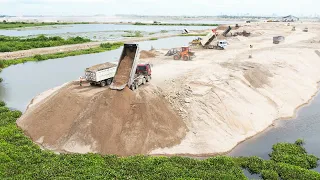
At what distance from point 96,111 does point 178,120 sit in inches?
228

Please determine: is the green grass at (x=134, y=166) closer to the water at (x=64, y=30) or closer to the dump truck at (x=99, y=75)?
the dump truck at (x=99, y=75)

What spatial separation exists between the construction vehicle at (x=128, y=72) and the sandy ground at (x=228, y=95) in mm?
1256

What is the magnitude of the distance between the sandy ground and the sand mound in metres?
0.93

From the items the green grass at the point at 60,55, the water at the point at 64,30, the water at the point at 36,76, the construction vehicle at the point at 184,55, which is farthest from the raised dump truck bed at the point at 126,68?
the water at the point at 64,30

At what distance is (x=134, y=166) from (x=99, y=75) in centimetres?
1159

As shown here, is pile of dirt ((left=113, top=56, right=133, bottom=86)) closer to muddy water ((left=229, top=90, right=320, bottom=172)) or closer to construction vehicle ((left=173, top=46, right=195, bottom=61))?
muddy water ((left=229, top=90, right=320, bottom=172))

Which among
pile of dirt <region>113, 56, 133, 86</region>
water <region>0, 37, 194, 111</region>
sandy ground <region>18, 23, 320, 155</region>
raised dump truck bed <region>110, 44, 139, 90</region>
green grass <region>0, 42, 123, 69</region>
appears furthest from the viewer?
green grass <region>0, 42, 123, 69</region>

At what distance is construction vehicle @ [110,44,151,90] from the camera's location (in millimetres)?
23505

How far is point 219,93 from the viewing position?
87.1 ft

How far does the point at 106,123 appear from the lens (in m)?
20.3

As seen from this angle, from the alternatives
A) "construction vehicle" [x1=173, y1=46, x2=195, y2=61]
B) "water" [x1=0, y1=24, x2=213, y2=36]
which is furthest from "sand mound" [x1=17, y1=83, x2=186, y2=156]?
"water" [x1=0, y1=24, x2=213, y2=36]

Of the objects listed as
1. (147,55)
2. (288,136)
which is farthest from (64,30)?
(288,136)

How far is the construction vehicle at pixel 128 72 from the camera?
23.5 meters

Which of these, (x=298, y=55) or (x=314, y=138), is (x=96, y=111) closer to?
(x=314, y=138)
